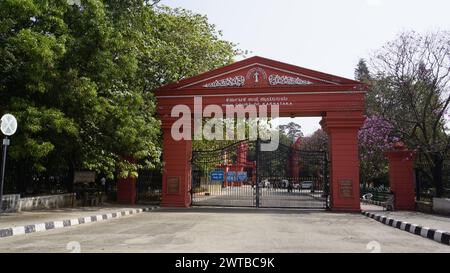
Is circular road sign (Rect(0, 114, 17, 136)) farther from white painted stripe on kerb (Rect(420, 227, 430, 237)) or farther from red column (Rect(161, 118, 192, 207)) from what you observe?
white painted stripe on kerb (Rect(420, 227, 430, 237))

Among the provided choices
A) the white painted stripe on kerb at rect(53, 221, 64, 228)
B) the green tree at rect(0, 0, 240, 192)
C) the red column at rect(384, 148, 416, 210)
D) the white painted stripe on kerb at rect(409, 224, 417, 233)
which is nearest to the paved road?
the white painted stripe on kerb at rect(53, 221, 64, 228)

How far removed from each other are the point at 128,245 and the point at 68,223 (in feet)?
15.9

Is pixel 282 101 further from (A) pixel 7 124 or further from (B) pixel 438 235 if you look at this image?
(A) pixel 7 124

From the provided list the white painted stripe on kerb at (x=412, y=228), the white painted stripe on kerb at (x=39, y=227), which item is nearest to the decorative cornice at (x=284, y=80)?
the white painted stripe on kerb at (x=412, y=228)

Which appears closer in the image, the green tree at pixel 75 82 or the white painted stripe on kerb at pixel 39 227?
the white painted stripe on kerb at pixel 39 227

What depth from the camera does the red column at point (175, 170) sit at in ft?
62.9

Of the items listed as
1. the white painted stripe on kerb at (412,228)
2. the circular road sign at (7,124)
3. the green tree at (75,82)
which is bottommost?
the white painted stripe on kerb at (412,228)

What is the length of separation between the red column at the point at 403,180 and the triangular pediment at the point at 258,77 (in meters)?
4.14

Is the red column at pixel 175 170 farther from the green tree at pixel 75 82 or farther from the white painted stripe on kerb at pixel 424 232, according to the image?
the white painted stripe on kerb at pixel 424 232

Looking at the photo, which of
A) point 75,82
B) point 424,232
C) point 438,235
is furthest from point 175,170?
point 438,235
